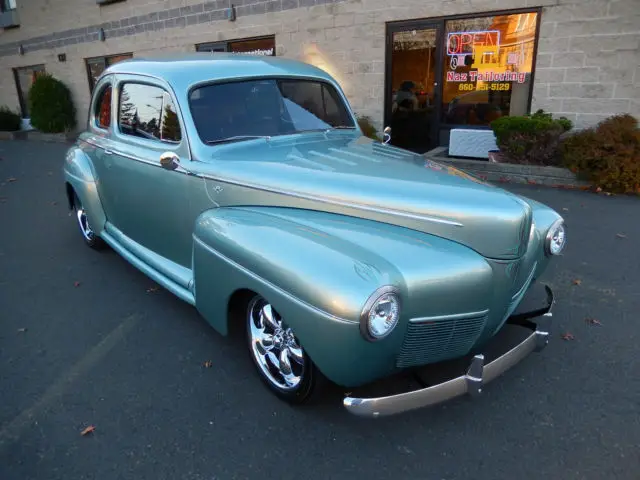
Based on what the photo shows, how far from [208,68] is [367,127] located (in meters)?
6.20

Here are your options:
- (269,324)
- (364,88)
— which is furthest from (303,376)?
(364,88)

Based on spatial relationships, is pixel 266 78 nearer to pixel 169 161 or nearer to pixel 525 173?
pixel 169 161

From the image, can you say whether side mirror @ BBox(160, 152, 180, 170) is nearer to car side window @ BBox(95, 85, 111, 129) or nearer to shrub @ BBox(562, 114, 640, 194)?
car side window @ BBox(95, 85, 111, 129)

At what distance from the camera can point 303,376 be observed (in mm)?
2482

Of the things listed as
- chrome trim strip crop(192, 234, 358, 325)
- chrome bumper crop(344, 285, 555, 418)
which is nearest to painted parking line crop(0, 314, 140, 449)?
chrome trim strip crop(192, 234, 358, 325)

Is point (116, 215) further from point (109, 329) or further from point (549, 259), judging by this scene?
point (549, 259)

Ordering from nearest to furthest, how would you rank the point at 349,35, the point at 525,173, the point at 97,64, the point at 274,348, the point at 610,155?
the point at 274,348, the point at 610,155, the point at 525,173, the point at 349,35, the point at 97,64

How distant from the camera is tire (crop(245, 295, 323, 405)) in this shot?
98.0 inches

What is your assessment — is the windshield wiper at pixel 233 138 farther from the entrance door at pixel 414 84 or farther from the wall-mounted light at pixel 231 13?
the wall-mounted light at pixel 231 13

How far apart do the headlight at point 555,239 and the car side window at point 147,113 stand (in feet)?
7.94

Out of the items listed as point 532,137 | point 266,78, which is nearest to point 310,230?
point 266,78

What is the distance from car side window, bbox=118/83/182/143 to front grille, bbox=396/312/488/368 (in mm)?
2076

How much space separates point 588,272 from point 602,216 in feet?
6.06

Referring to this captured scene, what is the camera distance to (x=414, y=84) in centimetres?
947
